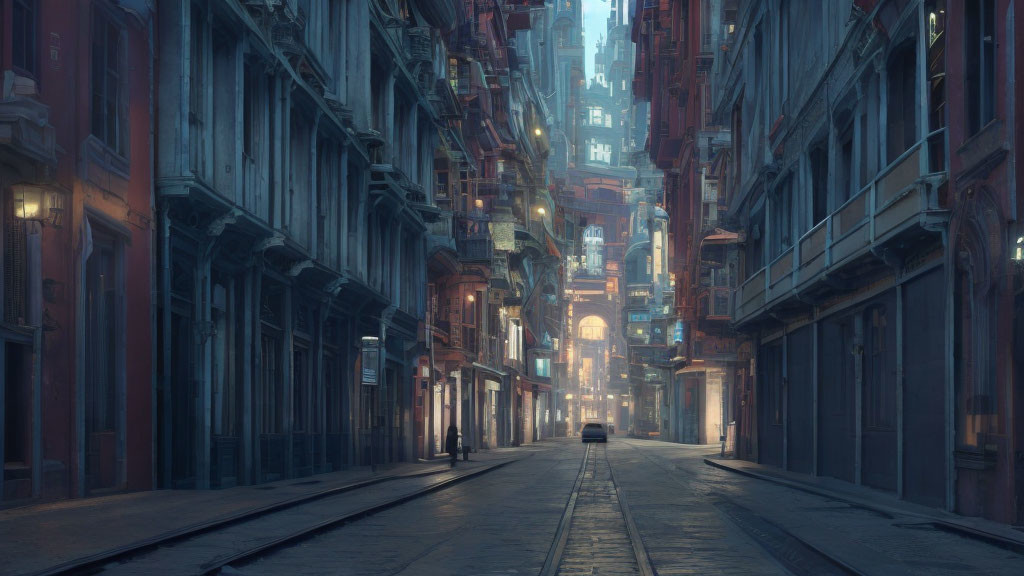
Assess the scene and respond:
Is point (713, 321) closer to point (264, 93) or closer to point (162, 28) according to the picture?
point (264, 93)

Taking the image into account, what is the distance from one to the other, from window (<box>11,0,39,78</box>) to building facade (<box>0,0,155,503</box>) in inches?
0.9

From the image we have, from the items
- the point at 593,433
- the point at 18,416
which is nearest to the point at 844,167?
the point at 18,416

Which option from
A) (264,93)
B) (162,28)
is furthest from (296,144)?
(162,28)

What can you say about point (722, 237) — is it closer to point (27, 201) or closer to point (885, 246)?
point (885, 246)

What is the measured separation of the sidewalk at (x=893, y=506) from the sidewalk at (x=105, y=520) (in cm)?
983

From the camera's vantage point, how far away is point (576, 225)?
141m

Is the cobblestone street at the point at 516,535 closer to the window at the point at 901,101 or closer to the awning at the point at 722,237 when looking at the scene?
the window at the point at 901,101

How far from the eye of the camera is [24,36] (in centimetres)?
1761

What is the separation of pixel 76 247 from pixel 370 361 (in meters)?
13.8

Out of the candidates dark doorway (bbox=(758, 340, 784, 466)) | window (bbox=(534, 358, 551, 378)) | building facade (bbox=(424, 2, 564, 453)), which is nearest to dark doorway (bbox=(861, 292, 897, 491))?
dark doorway (bbox=(758, 340, 784, 466))

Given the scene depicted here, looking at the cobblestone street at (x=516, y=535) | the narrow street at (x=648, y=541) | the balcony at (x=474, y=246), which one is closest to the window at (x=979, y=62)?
the cobblestone street at (x=516, y=535)

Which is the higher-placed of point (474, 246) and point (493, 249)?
point (493, 249)

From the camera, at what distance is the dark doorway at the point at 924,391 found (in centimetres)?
2095

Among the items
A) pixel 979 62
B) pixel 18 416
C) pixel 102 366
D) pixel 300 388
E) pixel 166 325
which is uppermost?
pixel 979 62
